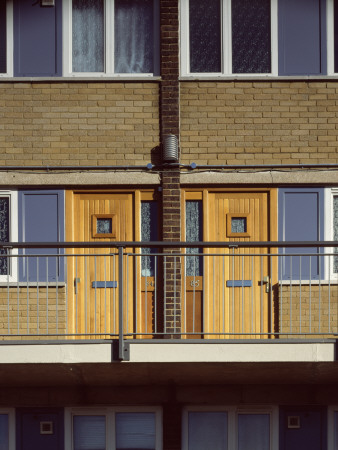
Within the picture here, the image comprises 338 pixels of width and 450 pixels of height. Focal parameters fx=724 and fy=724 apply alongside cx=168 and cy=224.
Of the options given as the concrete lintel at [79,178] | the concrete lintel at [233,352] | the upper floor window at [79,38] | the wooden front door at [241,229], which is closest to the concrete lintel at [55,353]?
the concrete lintel at [233,352]

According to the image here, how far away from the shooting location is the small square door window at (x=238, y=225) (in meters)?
9.60

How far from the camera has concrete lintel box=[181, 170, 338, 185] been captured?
31.2ft

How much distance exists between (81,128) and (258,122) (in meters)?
2.35

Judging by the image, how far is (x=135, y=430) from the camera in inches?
366

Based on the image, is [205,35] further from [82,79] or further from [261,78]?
[82,79]

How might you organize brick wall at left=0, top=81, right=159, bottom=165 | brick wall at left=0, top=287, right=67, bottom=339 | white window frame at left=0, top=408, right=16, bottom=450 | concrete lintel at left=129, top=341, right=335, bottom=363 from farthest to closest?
1. brick wall at left=0, top=81, right=159, bottom=165
2. brick wall at left=0, top=287, right=67, bottom=339
3. white window frame at left=0, top=408, right=16, bottom=450
4. concrete lintel at left=129, top=341, right=335, bottom=363

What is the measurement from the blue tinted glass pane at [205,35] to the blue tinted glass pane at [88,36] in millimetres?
1221

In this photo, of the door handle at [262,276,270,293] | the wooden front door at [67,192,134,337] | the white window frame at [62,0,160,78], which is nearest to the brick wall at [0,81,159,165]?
the white window frame at [62,0,160,78]

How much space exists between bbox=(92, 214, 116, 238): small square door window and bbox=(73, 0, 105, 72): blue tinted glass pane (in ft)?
6.49

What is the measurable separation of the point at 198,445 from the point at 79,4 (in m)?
6.03

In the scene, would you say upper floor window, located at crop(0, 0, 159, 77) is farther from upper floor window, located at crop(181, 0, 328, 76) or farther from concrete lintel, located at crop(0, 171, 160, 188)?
concrete lintel, located at crop(0, 171, 160, 188)

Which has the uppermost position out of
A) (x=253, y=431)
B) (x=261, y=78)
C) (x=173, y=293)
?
(x=261, y=78)

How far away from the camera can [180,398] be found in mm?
9039

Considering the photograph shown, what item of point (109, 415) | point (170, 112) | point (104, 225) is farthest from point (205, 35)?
point (109, 415)
